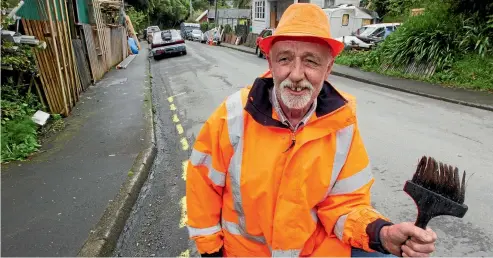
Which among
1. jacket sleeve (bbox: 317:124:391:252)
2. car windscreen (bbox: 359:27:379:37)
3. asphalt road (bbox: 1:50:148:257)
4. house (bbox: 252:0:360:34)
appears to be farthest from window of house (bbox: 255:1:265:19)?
jacket sleeve (bbox: 317:124:391:252)

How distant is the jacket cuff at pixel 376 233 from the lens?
65.4 inches

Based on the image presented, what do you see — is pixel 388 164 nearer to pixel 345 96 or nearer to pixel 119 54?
pixel 345 96

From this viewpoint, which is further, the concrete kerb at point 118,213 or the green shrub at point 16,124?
the green shrub at point 16,124

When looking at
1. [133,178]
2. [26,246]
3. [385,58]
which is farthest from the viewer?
[385,58]

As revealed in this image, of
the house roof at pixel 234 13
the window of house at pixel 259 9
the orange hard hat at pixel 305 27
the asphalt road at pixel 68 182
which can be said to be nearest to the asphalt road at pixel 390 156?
the asphalt road at pixel 68 182

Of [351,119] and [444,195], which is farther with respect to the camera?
[351,119]

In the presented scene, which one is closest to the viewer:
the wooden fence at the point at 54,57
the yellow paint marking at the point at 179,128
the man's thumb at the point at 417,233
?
the man's thumb at the point at 417,233

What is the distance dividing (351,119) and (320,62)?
0.33 m

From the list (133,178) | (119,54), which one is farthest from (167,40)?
(133,178)

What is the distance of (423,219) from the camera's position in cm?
153

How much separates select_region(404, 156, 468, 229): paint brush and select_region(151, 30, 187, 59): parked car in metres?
22.4

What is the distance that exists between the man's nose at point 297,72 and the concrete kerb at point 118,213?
7.71ft

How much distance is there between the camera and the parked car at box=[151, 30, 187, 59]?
22578mm

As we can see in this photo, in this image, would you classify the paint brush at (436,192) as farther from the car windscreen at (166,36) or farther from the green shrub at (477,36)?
the car windscreen at (166,36)
